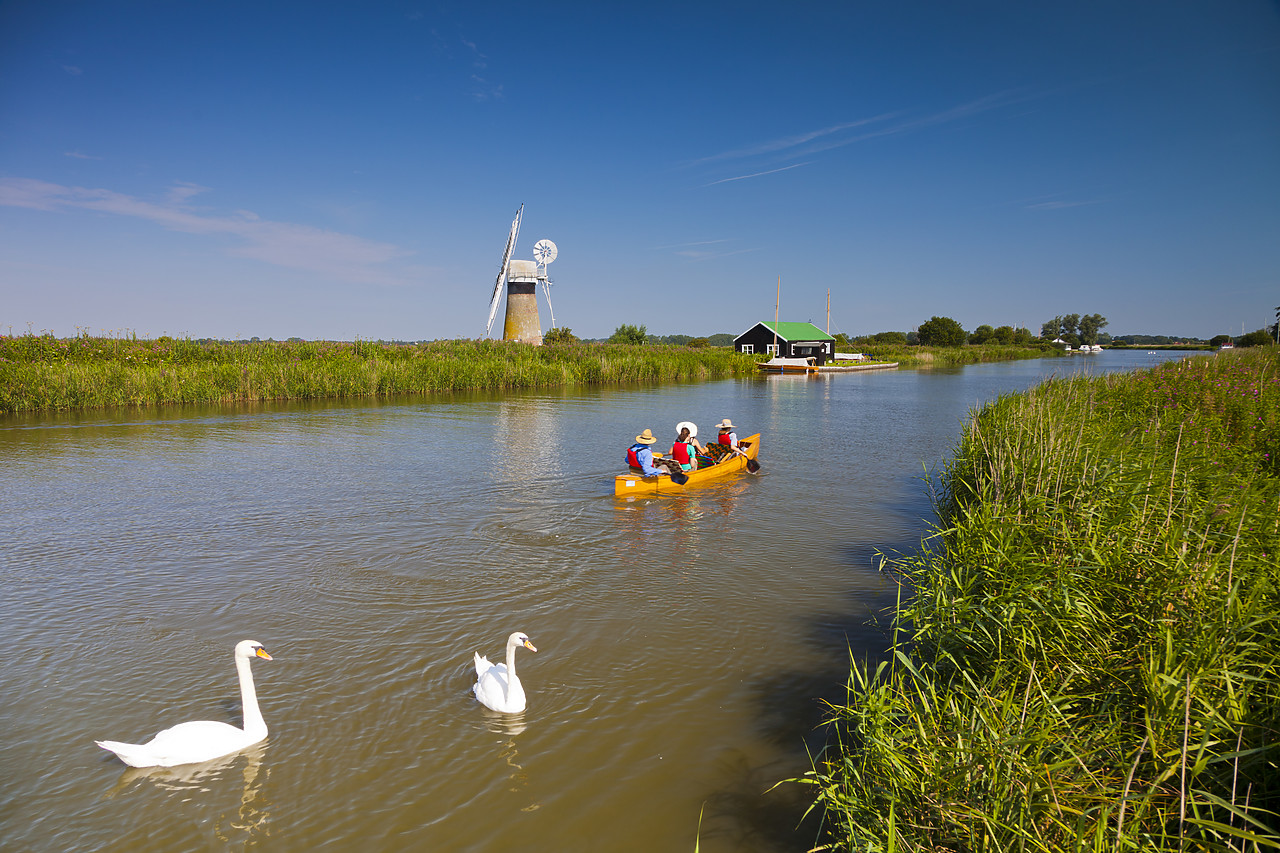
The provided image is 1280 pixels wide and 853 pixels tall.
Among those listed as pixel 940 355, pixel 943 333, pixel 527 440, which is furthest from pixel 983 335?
pixel 527 440

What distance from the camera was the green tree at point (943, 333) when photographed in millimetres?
107688

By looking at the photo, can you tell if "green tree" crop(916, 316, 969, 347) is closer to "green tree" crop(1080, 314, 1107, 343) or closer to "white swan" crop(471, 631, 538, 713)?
"green tree" crop(1080, 314, 1107, 343)

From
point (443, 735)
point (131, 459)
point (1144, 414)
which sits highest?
point (1144, 414)

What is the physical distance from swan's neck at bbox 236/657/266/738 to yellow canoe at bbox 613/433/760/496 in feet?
25.1

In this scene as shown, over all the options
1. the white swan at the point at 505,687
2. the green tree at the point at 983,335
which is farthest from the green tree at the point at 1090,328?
the white swan at the point at 505,687

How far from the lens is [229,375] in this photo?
25.1 m

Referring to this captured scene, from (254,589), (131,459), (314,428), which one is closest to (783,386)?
(314,428)

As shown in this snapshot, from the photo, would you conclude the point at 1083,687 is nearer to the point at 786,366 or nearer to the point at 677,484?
the point at 677,484

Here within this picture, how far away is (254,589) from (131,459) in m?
9.96

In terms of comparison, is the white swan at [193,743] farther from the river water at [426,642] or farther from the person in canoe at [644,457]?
the person in canoe at [644,457]

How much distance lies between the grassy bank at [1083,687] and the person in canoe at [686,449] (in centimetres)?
722

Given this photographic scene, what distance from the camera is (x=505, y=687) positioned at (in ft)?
16.9

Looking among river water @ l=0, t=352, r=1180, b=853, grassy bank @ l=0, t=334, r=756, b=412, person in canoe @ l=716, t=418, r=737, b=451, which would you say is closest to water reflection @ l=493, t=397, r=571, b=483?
river water @ l=0, t=352, r=1180, b=853

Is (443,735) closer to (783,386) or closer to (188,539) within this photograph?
(188,539)
